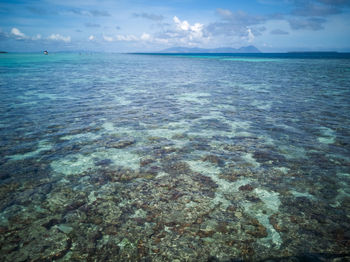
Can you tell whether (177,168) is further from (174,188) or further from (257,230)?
(257,230)

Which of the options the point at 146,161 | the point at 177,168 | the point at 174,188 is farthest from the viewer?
the point at 146,161

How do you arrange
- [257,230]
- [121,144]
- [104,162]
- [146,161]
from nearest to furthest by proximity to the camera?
1. [257,230]
2. [104,162]
3. [146,161]
4. [121,144]

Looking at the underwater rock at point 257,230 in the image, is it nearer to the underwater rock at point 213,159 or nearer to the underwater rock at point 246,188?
the underwater rock at point 246,188

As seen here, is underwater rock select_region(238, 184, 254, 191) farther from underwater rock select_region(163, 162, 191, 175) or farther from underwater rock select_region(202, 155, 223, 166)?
underwater rock select_region(163, 162, 191, 175)

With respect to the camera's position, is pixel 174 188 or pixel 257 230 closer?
pixel 257 230

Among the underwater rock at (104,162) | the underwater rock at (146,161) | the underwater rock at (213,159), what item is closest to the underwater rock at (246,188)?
the underwater rock at (213,159)

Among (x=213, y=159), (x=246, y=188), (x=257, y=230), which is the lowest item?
(x=257, y=230)

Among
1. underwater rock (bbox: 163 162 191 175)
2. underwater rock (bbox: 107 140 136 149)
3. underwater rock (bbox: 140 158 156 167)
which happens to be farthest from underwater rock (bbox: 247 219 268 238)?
underwater rock (bbox: 107 140 136 149)

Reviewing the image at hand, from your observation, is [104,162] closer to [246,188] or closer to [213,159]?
[213,159]

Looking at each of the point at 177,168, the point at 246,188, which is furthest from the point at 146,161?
the point at 246,188

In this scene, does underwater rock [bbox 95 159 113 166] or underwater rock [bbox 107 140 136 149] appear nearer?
underwater rock [bbox 95 159 113 166]

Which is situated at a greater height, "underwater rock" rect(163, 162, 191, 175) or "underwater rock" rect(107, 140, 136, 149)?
"underwater rock" rect(107, 140, 136, 149)

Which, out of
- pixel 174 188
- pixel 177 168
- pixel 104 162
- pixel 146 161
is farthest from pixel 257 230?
pixel 104 162

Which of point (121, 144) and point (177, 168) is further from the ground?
point (121, 144)
